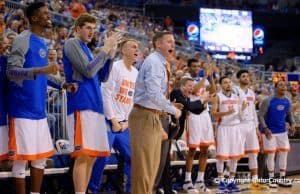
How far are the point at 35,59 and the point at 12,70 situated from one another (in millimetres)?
252

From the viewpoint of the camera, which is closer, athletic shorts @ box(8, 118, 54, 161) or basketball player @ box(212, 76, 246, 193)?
athletic shorts @ box(8, 118, 54, 161)

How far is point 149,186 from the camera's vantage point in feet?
15.8

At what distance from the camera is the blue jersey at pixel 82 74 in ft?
15.9

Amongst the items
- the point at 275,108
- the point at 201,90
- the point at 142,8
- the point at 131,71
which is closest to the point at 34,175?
the point at 131,71

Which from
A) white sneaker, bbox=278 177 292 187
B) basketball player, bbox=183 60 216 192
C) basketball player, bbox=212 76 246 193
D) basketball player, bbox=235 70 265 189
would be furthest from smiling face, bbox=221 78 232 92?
white sneaker, bbox=278 177 292 187

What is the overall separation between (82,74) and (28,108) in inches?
24.5

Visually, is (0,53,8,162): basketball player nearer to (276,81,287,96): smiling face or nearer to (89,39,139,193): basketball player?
(89,39,139,193): basketball player

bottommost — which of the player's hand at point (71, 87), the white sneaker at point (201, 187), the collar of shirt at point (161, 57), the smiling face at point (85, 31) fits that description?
the white sneaker at point (201, 187)

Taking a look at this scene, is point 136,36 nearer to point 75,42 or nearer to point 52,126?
point 52,126

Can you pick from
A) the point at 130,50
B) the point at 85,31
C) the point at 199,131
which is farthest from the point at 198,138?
the point at 85,31

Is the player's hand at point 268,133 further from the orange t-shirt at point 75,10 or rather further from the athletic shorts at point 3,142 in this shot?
the orange t-shirt at point 75,10

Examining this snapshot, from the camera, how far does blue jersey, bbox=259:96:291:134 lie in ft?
29.8

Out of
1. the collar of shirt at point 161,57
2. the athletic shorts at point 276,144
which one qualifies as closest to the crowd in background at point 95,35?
the collar of shirt at point 161,57

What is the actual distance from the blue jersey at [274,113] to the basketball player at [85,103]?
4.68 meters
